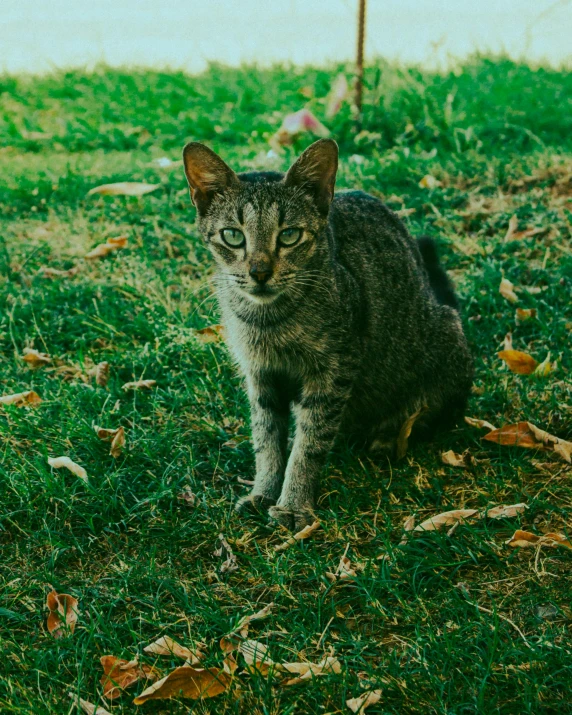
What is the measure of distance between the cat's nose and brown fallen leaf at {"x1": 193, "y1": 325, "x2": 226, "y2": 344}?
115 cm


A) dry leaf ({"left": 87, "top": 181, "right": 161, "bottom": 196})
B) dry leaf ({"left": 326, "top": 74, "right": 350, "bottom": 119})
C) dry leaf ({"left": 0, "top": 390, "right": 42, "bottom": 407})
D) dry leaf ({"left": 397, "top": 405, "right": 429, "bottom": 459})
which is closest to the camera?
dry leaf ({"left": 397, "top": 405, "right": 429, "bottom": 459})

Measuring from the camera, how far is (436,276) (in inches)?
154

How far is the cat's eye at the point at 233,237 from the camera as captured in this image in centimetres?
298

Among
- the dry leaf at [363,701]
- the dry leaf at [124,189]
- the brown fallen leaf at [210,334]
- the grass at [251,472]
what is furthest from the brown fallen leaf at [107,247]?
the dry leaf at [363,701]

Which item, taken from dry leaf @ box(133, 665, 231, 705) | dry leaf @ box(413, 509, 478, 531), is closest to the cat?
dry leaf @ box(413, 509, 478, 531)

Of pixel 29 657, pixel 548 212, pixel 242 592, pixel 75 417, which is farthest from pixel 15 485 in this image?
pixel 548 212

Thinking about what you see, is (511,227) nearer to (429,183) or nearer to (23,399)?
(429,183)

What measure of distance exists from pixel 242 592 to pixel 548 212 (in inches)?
125

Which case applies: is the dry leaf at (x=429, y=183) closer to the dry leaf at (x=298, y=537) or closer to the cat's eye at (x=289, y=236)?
the cat's eye at (x=289, y=236)

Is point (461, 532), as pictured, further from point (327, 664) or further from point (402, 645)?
point (327, 664)

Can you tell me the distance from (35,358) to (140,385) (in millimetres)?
614

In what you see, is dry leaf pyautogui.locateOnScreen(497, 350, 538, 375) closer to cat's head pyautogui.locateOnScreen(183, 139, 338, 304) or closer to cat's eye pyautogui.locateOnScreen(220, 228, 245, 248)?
cat's head pyautogui.locateOnScreen(183, 139, 338, 304)

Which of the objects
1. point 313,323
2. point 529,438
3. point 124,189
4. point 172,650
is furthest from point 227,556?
point 124,189

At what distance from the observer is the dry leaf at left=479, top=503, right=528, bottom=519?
2829 millimetres
